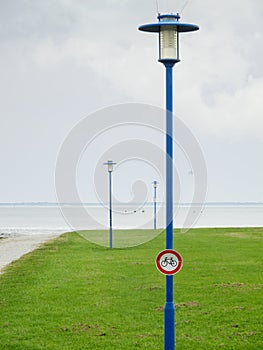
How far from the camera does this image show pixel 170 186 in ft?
35.5

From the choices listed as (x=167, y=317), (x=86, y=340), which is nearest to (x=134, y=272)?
(x=86, y=340)

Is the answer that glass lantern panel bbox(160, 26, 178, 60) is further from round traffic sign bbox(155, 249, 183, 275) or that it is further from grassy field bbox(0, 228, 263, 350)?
grassy field bbox(0, 228, 263, 350)

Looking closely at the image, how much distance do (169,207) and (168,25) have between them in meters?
2.79

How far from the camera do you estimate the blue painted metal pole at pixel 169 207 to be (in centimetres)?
1077

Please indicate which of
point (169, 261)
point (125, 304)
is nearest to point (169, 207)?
point (169, 261)

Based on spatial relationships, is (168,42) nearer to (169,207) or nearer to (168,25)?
(168,25)

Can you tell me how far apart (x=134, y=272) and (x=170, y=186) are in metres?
12.3

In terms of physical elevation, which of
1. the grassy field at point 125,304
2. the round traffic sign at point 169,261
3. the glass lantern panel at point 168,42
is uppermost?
the glass lantern panel at point 168,42

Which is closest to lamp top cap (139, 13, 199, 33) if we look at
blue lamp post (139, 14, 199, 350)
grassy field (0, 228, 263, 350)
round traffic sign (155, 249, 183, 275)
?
blue lamp post (139, 14, 199, 350)

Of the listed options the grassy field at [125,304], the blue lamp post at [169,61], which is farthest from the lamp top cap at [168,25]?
the grassy field at [125,304]

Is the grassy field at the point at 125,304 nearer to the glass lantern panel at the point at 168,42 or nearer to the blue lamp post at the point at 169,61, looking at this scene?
the blue lamp post at the point at 169,61

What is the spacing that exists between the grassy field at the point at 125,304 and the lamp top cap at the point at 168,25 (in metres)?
5.29

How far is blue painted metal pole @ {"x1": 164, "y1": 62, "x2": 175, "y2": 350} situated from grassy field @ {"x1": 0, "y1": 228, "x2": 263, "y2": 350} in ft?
4.24

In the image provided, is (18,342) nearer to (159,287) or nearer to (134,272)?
(159,287)
